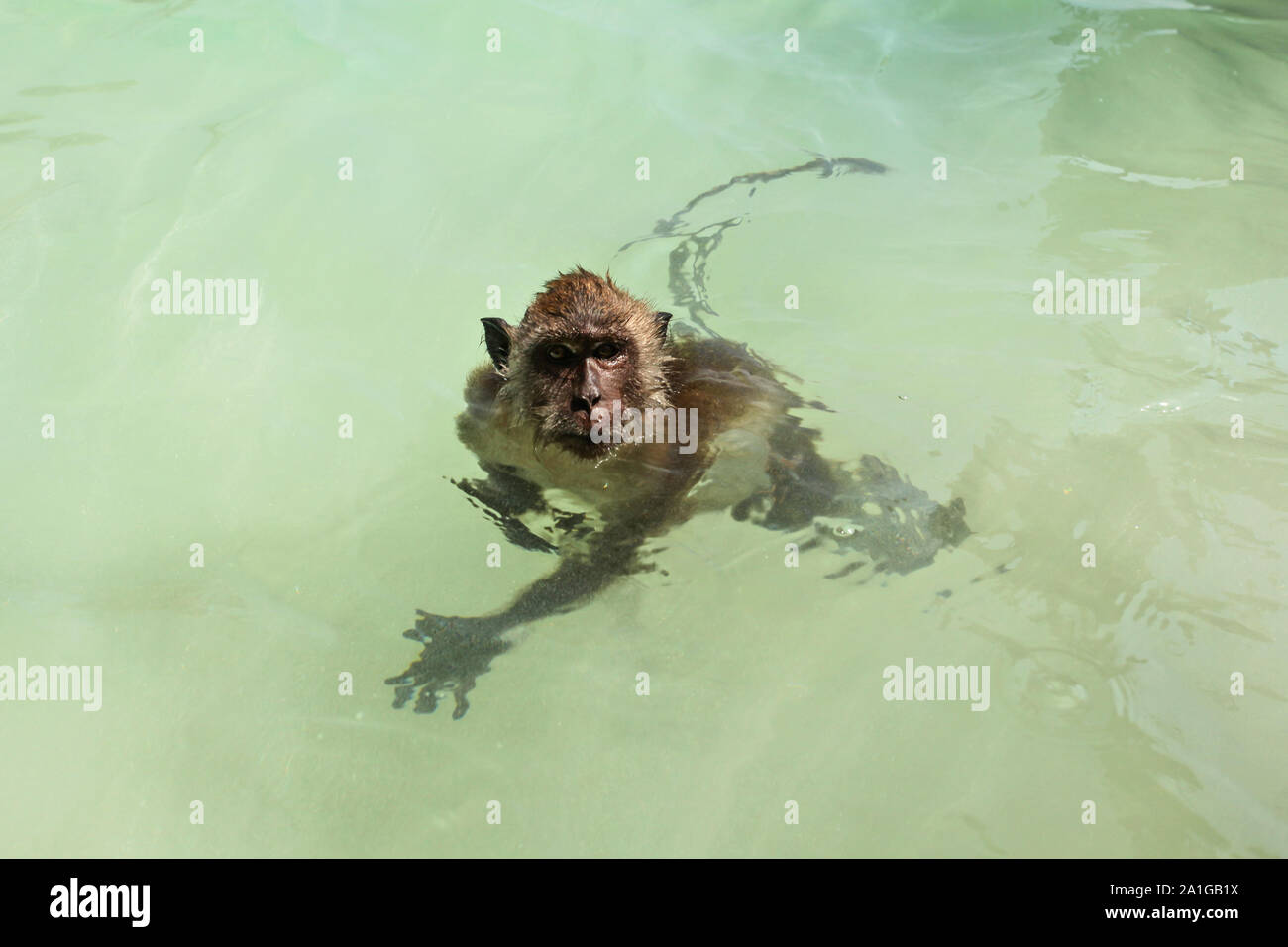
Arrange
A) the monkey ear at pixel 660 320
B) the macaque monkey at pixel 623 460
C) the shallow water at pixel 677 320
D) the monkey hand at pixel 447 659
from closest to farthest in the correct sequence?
the shallow water at pixel 677 320, the monkey hand at pixel 447 659, the macaque monkey at pixel 623 460, the monkey ear at pixel 660 320

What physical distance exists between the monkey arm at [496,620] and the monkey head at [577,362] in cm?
50

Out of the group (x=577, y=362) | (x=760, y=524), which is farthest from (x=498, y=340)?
(x=760, y=524)

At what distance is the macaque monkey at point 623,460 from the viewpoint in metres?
5.10

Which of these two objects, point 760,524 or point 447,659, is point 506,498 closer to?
point 447,659

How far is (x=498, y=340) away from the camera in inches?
216

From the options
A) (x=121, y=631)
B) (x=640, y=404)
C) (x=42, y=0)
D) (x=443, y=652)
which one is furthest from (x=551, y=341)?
(x=42, y=0)

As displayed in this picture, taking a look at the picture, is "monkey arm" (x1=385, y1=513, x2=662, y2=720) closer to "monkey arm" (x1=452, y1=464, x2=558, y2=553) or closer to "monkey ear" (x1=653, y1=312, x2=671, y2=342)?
"monkey arm" (x1=452, y1=464, x2=558, y2=553)

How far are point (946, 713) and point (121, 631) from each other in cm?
403

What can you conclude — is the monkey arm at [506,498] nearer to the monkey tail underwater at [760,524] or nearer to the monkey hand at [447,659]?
the monkey tail underwater at [760,524]

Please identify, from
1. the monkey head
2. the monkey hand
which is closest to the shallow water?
the monkey hand

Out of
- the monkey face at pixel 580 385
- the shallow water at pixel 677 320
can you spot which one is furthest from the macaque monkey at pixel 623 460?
the shallow water at pixel 677 320

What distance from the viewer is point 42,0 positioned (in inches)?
367

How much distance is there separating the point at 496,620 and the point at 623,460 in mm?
1153
